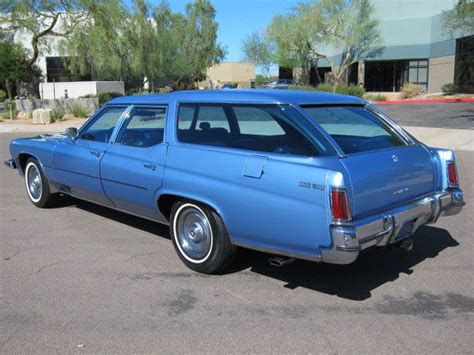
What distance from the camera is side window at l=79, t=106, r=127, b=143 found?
20.3 ft

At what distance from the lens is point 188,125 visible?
211 inches

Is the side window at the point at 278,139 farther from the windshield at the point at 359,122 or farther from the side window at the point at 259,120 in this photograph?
the windshield at the point at 359,122

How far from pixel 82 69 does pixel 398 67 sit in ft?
102

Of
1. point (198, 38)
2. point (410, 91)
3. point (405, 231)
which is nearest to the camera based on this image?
point (405, 231)

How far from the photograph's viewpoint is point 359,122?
18.3 feet

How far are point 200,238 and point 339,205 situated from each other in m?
1.53

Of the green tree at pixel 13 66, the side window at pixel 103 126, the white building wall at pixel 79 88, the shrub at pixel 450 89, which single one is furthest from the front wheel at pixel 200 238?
the shrub at pixel 450 89

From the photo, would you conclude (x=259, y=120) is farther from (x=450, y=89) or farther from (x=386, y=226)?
(x=450, y=89)

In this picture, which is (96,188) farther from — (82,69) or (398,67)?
(398,67)

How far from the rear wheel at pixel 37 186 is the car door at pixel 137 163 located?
171cm

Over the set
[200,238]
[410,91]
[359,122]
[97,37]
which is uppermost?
[97,37]

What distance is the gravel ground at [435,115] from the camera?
2075 centimetres

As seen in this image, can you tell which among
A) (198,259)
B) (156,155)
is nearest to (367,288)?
(198,259)

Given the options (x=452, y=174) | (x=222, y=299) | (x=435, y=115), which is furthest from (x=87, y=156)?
(x=435, y=115)
